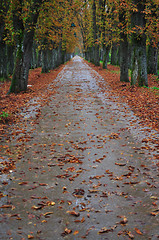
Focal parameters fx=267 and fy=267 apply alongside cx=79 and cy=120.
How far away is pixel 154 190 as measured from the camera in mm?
5086

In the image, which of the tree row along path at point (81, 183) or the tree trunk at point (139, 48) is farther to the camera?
the tree trunk at point (139, 48)

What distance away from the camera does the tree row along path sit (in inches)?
158

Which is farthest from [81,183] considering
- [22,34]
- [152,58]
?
[152,58]

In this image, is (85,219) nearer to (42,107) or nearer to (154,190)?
(154,190)

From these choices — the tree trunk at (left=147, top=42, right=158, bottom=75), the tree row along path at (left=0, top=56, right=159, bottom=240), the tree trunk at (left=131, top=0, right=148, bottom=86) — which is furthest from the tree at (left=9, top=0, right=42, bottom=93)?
the tree trunk at (left=147, top=42, right=158, bottom=75)

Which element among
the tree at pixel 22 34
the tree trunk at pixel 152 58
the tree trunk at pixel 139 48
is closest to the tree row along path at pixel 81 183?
the tree at pixel 22 34

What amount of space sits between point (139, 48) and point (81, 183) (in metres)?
12.6

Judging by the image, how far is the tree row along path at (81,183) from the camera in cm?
401

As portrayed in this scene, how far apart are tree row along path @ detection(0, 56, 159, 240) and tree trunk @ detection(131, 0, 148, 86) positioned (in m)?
7.04

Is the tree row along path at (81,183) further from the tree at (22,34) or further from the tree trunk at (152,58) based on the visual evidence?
the tree trunk at (152,58)

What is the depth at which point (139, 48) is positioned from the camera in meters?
16.2

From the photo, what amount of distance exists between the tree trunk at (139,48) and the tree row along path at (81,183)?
23.1 feet

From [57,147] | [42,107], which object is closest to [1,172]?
[57,147]

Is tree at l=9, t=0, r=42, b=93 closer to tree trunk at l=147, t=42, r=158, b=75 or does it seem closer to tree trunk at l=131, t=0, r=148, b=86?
tree trunk at l=131, t=0, r=148, b=86
